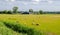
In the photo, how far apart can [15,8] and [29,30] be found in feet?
365

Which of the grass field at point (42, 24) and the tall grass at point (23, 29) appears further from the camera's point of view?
the grass field at point (42, 24)

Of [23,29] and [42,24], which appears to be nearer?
[23,29]

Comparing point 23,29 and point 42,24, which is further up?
point 23,29

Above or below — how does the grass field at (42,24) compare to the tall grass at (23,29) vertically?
below

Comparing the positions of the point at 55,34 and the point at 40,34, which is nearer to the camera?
the point at 40,34

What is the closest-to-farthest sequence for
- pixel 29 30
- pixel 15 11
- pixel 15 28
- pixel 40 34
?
pixel 40 34
pixel 29 30
pixel 15 28
pixel 15 11

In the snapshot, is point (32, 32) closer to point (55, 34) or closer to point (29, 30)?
point (29, 30)

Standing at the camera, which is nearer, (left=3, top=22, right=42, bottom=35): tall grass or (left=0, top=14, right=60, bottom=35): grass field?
(left=3, top=22, right=42, bottom=35): tall grass

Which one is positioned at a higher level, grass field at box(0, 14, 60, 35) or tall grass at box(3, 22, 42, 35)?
tall grass at box(3, 22, 42, 35)

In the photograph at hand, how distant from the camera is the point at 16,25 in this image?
37.8 m

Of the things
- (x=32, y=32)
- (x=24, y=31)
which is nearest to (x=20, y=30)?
(x=24, y=31)

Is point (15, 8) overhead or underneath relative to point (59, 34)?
underneath

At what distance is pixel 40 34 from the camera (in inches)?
1254

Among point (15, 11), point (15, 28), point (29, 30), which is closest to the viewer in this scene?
point (29, 30)
